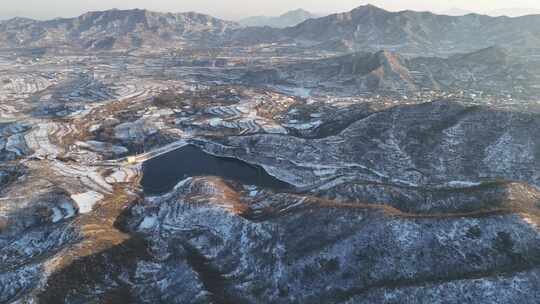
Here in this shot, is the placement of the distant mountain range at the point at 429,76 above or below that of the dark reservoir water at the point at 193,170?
above

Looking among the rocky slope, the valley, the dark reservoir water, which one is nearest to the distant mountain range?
the valley

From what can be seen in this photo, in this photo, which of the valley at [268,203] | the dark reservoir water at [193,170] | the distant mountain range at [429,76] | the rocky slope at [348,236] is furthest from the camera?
the distant mountain range at [429,76]

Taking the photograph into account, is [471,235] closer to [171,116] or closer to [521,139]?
[521,139]

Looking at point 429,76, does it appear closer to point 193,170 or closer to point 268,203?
point 193,170

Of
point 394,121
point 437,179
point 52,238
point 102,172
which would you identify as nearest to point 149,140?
point 102,172

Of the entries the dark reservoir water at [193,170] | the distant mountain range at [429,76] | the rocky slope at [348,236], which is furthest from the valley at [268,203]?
the distant mountain range at [429,76]

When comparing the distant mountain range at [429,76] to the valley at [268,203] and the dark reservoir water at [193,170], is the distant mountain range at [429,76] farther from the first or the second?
the dark reservoir water at [193,170]

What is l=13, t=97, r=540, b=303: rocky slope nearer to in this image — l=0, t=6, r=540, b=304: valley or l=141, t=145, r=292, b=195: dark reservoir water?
l=0, t=6, r=540, b=304: valley

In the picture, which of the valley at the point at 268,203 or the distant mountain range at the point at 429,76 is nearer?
the valley at the point at 268,203
